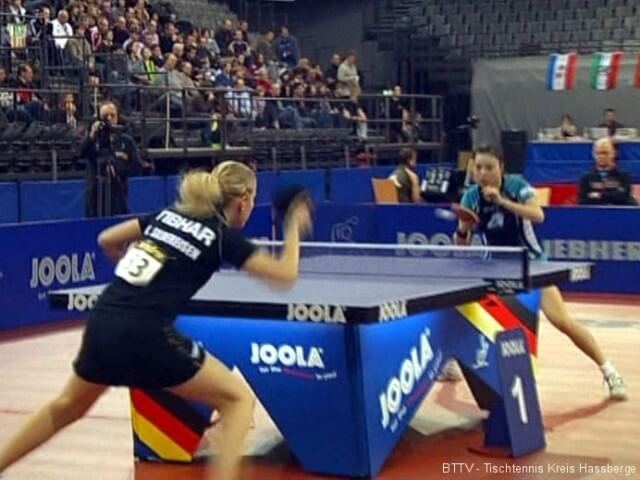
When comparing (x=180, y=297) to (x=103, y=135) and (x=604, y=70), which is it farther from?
(x=604, y=70)

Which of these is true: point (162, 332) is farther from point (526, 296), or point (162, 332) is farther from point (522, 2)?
point (522, 2)

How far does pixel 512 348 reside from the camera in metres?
6.88

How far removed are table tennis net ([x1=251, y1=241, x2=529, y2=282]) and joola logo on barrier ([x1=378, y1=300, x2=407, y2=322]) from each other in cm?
93

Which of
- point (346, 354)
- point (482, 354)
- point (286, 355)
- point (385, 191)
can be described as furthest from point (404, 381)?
point (385, 191)

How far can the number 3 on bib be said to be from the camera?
5234mm

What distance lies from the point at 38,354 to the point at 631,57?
2020cm

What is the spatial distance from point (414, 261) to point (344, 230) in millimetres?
7458

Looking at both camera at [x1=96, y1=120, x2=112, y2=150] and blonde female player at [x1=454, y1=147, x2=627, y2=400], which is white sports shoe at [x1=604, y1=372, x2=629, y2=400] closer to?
blonde female player at [x1=454, y1=147, x2=627, y2=400]

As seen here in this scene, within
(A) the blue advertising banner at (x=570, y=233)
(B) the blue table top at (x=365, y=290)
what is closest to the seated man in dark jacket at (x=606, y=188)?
(A) the blue advertising banner at (x=570, y=233)

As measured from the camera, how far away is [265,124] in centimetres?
2195

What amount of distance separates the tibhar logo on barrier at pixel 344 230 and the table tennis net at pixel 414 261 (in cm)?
679

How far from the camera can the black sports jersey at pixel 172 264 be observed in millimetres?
5234

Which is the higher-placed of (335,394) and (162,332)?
(162,332)

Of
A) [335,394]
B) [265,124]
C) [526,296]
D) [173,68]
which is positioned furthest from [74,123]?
[335,394]
